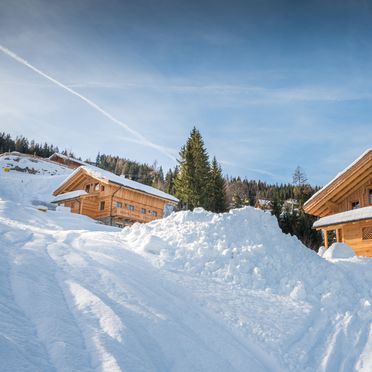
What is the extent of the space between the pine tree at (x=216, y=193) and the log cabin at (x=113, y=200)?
10475 mm

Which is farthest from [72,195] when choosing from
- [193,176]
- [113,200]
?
[193,176]

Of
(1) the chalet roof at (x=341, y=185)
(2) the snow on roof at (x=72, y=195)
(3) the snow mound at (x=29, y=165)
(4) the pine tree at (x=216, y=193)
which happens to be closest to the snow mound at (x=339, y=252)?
(1) the chalet roof at (x=341, y=185)

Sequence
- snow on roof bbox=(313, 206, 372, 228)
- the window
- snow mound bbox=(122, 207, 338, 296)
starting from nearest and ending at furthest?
snow mound bbox=(122, 207, 338, 296) < snow on roof bbox=(313, 206, 372, 228) < the window

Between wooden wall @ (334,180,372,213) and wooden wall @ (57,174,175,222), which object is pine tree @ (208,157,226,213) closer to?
wooden wall @ (57,174,175,222)

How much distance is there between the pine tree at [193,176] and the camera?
43781mm

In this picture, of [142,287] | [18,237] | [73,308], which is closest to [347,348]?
[142,287]

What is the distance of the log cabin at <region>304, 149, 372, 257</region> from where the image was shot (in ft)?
64.2

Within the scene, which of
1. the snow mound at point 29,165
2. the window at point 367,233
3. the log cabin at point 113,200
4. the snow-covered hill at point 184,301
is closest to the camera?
the snow-covered hill at point 184,301

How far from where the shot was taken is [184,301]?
24.7 ft

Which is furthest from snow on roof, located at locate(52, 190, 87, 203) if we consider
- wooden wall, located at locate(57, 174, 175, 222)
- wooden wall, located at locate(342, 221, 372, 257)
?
wooden wall, located at locate(342, 221, 372, 257)

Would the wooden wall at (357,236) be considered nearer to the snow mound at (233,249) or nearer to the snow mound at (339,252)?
the snow mound at (339,252)

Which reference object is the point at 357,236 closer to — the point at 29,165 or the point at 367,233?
the point at 367,233

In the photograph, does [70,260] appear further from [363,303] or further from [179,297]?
[363,303]

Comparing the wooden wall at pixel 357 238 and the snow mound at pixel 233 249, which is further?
the wooden wall at pixel 357 238
